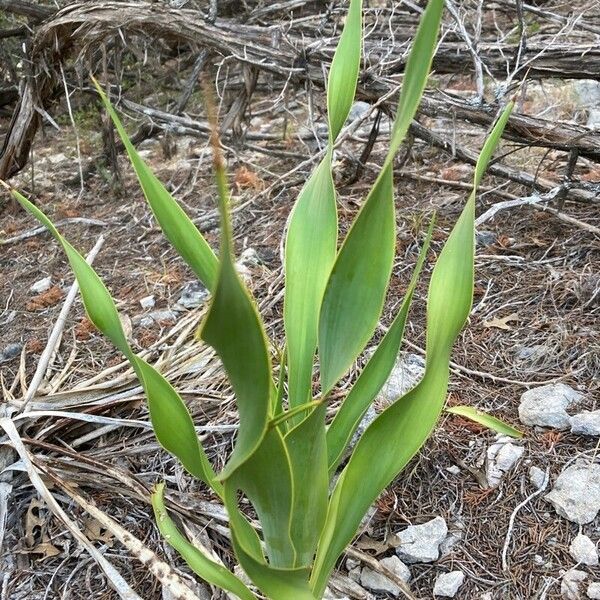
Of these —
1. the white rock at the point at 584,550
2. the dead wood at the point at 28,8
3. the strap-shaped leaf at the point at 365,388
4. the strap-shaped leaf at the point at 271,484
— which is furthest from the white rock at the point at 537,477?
the dead wood at the point at 28,8

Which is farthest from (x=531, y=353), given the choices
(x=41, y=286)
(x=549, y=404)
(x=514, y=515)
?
(x=41, y=286)

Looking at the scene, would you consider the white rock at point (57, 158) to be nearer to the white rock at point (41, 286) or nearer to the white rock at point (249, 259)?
the white rock at point (41, 286)

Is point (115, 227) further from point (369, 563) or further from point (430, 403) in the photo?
point (430, 403)

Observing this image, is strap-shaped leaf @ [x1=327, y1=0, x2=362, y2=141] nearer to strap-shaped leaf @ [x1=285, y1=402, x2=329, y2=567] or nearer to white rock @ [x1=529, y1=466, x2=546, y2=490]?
strap-shaped leaf @ [x1=285, y1=402, x2=329, y2=567]

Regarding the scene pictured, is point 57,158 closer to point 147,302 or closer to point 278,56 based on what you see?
point 278,56

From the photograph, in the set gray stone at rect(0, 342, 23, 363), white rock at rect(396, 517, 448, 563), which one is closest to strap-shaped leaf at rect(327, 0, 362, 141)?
white rock at rect(396, 517, 448, 563)

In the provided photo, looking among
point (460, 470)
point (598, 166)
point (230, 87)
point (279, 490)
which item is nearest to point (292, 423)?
point (279, 490)

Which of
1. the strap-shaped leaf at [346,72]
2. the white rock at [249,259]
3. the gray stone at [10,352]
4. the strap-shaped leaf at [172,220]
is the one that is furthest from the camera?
the white rock at [249,259]
